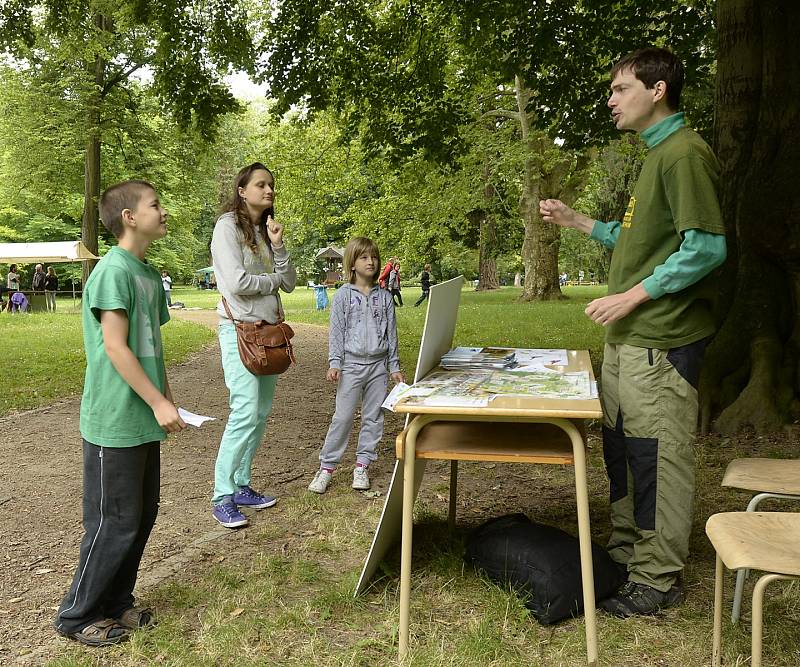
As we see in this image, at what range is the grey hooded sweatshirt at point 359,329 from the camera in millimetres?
5105

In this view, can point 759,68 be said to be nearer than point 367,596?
No

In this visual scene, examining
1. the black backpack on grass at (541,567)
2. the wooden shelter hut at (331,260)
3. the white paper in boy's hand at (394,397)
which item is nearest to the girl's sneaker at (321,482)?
the black backpack on grass at (541,567)

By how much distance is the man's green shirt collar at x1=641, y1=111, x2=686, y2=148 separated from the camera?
3.27m

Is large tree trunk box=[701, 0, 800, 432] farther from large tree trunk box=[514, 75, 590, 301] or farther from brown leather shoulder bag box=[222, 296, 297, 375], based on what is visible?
large tree trunk box=[514, 75, 590, 301]

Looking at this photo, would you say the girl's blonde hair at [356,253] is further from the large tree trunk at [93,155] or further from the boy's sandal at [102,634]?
the large tree trunk at [93,155]

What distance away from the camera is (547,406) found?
2.77 metres

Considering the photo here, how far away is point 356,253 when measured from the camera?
5012mm

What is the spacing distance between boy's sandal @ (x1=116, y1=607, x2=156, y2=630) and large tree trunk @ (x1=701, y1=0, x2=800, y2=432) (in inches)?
197

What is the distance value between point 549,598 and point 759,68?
530 cm

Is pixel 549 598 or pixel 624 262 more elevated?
pixel 624 262

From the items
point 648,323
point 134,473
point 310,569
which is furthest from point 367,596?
point 648,323

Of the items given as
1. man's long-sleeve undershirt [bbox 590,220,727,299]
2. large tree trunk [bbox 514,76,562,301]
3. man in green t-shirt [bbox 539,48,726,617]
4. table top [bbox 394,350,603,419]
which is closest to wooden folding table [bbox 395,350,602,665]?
table top [bbox 394,350,603,419]

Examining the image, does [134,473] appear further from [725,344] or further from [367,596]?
[725,344]

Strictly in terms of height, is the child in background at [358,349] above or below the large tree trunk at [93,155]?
below
